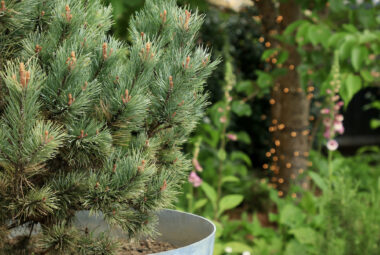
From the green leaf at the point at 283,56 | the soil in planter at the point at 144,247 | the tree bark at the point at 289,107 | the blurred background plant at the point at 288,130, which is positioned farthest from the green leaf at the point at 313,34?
the soil in planter at the point at 144,247

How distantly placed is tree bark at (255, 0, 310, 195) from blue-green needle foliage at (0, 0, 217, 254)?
2.57 m

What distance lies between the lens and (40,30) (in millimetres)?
971

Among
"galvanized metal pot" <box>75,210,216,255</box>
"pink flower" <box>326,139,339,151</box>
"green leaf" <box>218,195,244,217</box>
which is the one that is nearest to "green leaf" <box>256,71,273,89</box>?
"pink flower" <box>326,139,339,151</box>

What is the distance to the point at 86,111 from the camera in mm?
918

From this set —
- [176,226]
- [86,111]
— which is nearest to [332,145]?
[176,226]

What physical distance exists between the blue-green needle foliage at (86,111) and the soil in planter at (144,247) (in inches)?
4.5

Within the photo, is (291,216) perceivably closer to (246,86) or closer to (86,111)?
(246,86)

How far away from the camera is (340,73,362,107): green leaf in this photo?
2318 millimetres

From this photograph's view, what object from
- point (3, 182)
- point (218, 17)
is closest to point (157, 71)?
point (3, 182)

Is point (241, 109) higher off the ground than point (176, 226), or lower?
higher

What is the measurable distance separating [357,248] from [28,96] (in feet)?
6.06

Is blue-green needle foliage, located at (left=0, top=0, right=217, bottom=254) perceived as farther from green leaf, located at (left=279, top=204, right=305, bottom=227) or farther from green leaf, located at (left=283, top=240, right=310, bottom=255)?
green leaf, located at (left=279, top=204, right=305, bottom=227)

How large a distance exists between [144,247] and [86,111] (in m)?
0.43

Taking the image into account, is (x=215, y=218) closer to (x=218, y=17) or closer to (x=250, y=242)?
(x=250, y=242)
